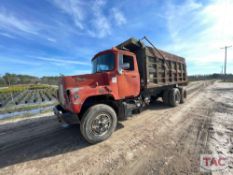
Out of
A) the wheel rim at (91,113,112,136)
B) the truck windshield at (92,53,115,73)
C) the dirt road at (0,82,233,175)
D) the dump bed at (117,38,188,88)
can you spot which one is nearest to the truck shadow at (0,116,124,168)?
the dirt road at (0,82,233,175)

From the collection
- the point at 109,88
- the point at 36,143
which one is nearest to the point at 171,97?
the point at 109,88

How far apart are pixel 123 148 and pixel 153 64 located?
4141 millimetres

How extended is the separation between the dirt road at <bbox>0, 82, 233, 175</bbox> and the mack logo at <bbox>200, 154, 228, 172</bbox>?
0.28 ft

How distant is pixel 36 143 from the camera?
12.4 feet

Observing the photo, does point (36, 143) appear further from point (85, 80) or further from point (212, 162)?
point (212, 162)

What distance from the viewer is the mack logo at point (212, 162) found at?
97.0 inches

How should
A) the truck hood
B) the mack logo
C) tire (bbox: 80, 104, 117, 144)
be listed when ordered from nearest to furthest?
the mack logo, tire (bbox: 80, 104, 117, 144), the truck hood

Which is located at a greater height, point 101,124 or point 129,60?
point 129,60

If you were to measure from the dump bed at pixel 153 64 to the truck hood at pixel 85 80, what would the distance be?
1.86 metres

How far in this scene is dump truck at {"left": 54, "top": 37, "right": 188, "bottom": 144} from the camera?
3.55 meters

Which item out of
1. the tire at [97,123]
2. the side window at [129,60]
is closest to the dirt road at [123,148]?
the tire at [97,123]

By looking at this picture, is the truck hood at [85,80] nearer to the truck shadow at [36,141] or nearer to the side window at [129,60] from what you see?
the side window at [129,60]

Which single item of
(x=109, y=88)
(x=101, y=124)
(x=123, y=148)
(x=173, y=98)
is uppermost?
(x=109, y=88)

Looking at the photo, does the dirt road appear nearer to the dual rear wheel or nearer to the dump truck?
the dump truck
